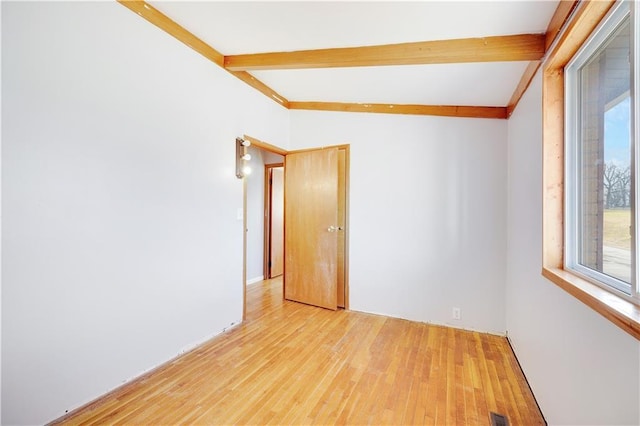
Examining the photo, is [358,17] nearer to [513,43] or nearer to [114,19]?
[513,43]

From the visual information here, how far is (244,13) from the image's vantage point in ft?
6.38

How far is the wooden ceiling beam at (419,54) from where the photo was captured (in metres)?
1.84

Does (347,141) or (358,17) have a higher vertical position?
(358,17)

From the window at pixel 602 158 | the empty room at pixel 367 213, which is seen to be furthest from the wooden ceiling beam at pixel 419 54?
the window at pixel 602 158

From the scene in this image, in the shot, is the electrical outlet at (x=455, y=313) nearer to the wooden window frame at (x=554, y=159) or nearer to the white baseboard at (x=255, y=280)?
→ the wooden window frame at (x=554, y=159)

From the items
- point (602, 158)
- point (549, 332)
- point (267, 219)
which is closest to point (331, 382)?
point (549, 332)

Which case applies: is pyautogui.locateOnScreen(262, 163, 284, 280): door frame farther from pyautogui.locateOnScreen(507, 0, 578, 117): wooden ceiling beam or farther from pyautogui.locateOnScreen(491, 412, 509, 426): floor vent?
pyautogui.locateOnScreen(491, 412, 509, 426): floor vent

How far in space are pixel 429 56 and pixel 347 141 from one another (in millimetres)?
1634

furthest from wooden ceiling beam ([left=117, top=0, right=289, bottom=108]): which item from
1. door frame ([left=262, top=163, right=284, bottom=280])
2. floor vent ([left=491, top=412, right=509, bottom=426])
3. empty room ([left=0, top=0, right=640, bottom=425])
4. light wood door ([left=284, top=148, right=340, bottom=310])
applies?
floor vent ([left=491, top=412, right=509, bottom=426])

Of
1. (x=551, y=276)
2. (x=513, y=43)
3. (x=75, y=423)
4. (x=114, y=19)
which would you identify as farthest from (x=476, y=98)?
(x=75, y=423)

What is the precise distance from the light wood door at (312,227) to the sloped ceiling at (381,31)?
40.0 inches

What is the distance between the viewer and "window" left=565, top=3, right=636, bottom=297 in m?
1.17

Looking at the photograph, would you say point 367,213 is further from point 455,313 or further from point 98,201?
point 98,201

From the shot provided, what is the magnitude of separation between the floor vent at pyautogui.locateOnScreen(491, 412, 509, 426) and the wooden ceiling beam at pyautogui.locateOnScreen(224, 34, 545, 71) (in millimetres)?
2187
